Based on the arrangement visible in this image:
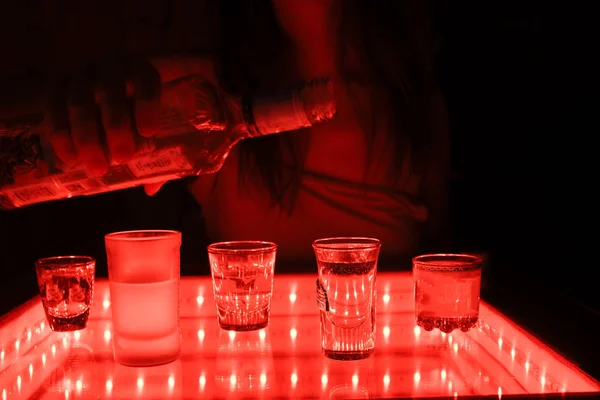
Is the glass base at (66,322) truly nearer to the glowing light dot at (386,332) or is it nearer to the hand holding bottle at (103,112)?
the hand holding bottle at (103,112)

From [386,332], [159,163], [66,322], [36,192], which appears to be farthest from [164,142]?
[386,332]

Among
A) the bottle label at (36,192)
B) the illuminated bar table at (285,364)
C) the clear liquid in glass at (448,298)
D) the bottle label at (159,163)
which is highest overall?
the bottle label at (159,163)

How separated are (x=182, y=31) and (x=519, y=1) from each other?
1005 millimetres

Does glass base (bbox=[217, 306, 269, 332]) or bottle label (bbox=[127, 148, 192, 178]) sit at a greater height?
bottle label (bbox=[127, 148, 192, 178])

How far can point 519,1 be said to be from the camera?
1.81 m

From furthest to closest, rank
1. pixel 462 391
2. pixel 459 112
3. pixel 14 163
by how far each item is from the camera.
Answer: pixel 459 112 < pixel 14 163 < pixel 462 391

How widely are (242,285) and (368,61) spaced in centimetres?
122

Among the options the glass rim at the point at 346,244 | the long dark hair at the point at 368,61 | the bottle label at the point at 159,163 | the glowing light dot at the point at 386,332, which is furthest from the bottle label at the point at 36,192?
the long dark hair at the point at 368,61

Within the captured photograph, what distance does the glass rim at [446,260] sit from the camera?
0.85 metres

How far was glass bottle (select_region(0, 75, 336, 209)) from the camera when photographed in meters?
0.80

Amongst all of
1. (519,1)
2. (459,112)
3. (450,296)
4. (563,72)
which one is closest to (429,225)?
(459,112)

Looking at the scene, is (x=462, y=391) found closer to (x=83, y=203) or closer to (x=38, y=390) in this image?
(x=38, y=390)

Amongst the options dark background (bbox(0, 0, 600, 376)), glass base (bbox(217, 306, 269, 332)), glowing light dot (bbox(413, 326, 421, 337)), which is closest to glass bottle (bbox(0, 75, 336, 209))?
glass base (bbox(217, 306, 269, 332))

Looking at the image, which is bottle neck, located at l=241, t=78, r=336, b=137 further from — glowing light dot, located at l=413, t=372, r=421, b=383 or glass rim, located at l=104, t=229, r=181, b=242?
glowing light dot, located at l=413, t=372, r=421, b=383
